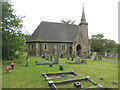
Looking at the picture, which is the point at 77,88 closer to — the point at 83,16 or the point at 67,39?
the point at 67,39

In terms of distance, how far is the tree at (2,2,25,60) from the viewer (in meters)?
12.7

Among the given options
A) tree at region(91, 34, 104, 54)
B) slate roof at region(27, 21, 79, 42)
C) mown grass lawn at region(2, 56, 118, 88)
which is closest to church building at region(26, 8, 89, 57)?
slate roof at region(27, 21, 79, 42)

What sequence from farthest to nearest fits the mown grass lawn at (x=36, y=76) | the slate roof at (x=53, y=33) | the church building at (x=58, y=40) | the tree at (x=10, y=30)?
1. the slate roof at (x=53, y=33)
2. the church building at (x=58, y=40)
3. the tree at (x=10, y=30)
4. the mown grass lawn at (x=36, y=76)

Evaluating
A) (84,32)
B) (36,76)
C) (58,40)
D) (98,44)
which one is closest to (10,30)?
(36,76)

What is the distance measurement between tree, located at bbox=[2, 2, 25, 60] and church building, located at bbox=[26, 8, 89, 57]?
13122 mm

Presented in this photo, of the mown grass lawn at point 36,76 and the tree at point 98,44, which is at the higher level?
the tree at point 98,44

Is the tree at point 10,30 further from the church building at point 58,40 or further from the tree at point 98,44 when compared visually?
the tree at point 98,44

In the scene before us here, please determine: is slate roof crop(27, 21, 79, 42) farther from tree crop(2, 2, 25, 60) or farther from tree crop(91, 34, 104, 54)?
tree crop(91, 34, 104, 54)

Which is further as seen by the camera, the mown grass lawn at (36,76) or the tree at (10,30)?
the tree at (10,30)

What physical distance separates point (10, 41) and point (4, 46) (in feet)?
3.30

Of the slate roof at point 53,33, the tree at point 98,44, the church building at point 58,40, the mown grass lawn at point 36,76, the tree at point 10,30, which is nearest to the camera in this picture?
the mown grass lawn at point 36,76

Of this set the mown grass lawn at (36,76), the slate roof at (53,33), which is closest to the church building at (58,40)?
the slate roof at (53,33)

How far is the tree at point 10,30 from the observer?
12.7 meters

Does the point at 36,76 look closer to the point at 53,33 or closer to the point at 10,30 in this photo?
the point at 10,30
